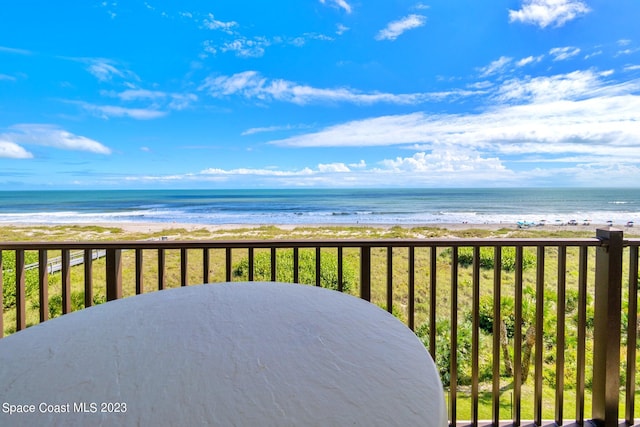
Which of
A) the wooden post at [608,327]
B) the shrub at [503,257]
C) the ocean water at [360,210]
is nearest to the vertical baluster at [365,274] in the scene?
the wooden post at [608,327]

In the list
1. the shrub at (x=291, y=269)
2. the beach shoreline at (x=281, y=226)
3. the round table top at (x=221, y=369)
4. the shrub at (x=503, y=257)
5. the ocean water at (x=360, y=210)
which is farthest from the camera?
the ocean water at (x=360, y=210)

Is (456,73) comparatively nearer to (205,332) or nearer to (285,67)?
(285,67)

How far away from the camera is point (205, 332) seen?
30.8 inches

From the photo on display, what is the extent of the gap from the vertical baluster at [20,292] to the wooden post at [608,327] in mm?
2969

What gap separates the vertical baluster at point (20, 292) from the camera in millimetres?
1678

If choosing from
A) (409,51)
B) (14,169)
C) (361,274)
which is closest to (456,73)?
(409,51)

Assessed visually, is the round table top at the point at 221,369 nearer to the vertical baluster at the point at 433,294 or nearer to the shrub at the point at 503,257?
the vertical baluster at the point at 433,294

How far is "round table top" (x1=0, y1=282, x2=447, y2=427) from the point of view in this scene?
1.64 ft

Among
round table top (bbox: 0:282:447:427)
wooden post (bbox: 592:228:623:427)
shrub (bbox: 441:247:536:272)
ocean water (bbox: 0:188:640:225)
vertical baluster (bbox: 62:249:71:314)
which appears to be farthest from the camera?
ocean water (bbox: 0:188:640:225)

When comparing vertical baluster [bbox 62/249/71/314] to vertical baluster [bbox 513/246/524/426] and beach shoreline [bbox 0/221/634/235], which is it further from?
beach shoreline [bbox 0/221/634/235]

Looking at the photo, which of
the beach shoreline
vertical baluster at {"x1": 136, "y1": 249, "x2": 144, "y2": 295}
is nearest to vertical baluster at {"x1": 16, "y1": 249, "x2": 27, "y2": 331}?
vertical baluster at {"x1": 136, "y1": 249, "x2": 144, "y2": 295}

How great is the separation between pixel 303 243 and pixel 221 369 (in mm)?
1057

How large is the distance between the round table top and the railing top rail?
2.25ft

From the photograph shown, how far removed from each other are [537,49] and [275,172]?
19.4 m
